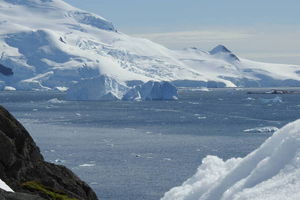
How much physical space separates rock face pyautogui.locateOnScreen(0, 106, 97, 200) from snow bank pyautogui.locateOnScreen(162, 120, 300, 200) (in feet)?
21.5

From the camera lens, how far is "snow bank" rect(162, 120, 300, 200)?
13859mm

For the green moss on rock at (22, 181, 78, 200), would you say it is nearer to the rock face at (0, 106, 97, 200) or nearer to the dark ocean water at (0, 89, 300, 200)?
the rock face at (0, 106, 97, 200)

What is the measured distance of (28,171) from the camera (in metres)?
23.7

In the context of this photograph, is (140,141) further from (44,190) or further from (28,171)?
(44,190)

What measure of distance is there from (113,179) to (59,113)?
4118 inches

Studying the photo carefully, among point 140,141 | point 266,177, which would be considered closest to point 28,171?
point 266,177

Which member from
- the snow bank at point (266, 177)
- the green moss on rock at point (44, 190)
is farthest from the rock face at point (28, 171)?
the snow bank at point (266, 177)

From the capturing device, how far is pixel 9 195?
1325cm

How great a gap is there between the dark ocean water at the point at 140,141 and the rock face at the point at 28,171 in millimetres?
31739

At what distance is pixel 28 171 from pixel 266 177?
11138mm

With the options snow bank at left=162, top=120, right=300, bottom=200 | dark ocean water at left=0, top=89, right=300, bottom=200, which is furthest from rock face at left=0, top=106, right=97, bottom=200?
dark ocean water at left=0, top=89, right=300, bottom=200

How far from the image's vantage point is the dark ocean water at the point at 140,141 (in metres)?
65.6

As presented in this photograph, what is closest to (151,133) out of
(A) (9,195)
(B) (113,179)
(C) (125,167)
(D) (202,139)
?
(D) (202,139)

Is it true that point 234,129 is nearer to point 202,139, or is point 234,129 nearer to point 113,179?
point 202,139
